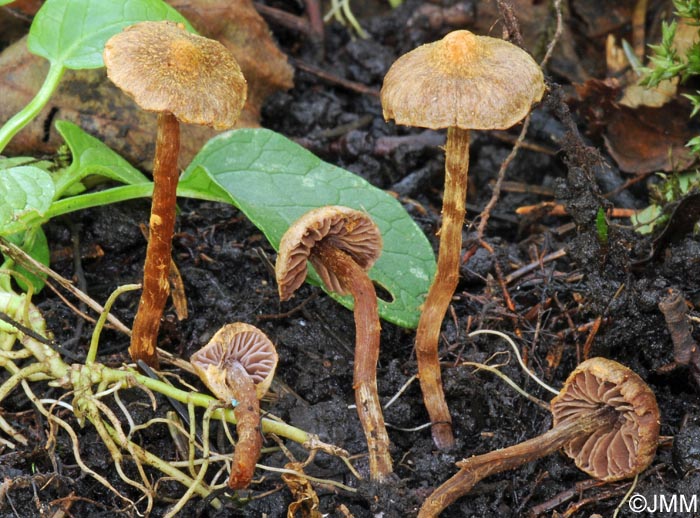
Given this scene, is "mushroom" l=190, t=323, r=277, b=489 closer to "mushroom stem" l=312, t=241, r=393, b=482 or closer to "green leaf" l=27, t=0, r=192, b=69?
"mushroom stem" l=312, t=241, r=393, b=482

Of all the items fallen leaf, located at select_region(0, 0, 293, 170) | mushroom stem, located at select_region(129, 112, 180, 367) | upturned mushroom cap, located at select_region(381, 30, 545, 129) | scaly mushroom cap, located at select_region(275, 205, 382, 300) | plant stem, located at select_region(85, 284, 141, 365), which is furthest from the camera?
fallen leaf, located at select_region(0, 0, 293, 170)

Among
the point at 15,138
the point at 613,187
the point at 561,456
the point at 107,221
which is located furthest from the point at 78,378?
the point at 613,187

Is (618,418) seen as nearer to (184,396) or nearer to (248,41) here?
(184,396)

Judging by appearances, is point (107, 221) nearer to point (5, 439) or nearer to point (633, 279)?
point (5, 439)

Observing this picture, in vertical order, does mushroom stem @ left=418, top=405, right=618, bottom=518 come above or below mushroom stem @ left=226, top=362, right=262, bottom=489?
below

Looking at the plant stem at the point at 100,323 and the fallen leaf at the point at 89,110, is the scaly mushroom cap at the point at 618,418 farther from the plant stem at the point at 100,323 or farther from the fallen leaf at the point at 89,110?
the fallen leaf at the point at 89,110

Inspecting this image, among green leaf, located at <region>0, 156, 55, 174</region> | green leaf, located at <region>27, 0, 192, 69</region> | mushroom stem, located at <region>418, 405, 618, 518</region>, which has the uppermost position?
green leaf, located at <region>27, 0, 192, 69</region>

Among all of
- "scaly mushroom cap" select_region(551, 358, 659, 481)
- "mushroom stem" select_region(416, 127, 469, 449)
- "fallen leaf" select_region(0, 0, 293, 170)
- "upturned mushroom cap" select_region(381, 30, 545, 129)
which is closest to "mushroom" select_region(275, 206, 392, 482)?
"mushroom stem" select_region(416, 127, 469, 449)

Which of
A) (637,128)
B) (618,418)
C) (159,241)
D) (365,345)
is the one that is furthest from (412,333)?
(637,128)
